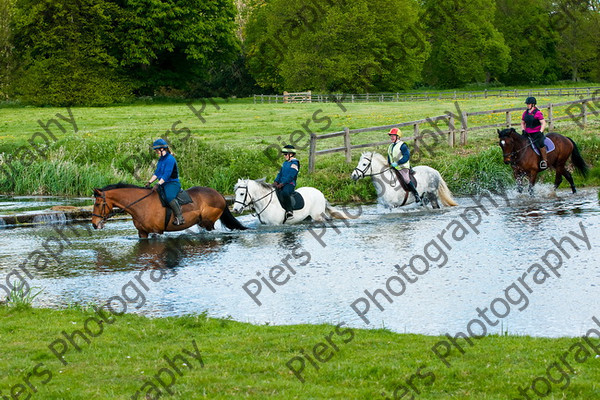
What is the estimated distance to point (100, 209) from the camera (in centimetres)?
1730

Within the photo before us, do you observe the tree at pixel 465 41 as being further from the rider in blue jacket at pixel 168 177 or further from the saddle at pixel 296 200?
the rider in blue jacket at pixel 168 177

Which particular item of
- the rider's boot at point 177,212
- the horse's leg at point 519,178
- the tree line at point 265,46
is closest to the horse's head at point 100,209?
the rider's boot at point 177,212

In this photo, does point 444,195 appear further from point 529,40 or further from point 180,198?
point 529,40

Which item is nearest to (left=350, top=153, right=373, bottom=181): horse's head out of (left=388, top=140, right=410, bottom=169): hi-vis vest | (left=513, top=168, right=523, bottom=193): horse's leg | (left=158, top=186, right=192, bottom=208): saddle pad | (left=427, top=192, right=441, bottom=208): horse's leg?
(left=388, top=140, right=410, bottom=169): hi-vis vest

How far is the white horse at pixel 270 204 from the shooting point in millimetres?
18938

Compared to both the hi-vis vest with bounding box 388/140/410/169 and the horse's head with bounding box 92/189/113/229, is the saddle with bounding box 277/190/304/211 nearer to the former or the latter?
the hi-vis vest with bounding box 388/140/410/169

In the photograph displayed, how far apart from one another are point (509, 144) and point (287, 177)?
275 inches

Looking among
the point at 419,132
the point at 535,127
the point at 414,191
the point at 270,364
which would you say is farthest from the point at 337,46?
the point at 270,364

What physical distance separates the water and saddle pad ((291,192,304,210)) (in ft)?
1.99

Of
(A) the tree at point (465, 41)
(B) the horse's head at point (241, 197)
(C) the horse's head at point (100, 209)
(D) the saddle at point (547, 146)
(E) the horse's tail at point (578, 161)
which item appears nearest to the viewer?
(C) the horse's head at point (100, 209)

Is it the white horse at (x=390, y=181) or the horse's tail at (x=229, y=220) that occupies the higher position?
the white horse at (x=390, y=181)

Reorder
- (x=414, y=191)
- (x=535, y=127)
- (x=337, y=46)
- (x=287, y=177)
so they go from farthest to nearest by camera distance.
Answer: (x=337, y=46), (x=535, y=127), (x=414, y=191), (x=287, y=177)

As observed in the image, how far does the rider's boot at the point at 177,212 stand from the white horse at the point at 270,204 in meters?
1.42

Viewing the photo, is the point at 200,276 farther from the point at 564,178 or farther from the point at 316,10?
the point at 316,10
